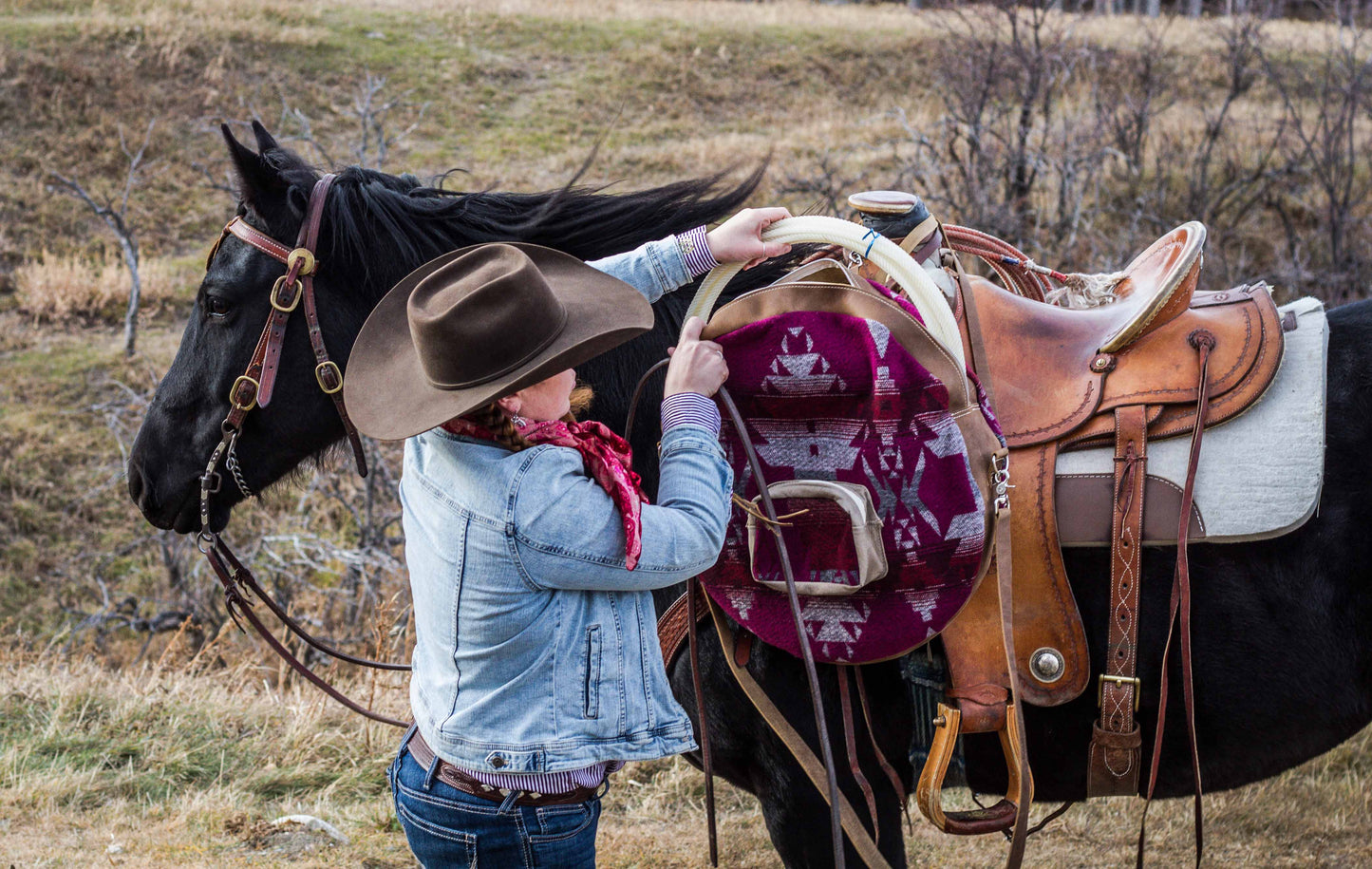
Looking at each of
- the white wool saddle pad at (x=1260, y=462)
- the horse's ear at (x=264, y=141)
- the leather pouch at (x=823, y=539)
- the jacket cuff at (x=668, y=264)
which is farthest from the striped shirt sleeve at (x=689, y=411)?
the horse's ear at (x=264, y=141)

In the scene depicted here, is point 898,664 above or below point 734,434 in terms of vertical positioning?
below

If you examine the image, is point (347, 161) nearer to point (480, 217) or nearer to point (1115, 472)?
point (480, 217)

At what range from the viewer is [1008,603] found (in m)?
1.94

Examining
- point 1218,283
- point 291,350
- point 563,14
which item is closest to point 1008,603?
point 291,350

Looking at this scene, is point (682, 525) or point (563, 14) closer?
point (682, 525)

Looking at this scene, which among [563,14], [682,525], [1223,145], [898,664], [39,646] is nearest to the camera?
[682,525]

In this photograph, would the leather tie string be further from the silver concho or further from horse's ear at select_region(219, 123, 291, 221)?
horse's ear at select_region(219, 123, 291, 221)

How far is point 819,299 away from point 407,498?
0.82 metres

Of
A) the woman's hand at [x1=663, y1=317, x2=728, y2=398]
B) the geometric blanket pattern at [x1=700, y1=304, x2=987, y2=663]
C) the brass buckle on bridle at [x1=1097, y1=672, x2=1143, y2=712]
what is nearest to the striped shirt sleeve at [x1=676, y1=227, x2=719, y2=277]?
the geometric blanket pattern at [x1=700, y1=304, x2=987, y2=663]

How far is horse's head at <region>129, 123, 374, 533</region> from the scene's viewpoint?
7.20 feet

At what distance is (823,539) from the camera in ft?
6.62

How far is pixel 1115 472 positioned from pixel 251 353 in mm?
1767

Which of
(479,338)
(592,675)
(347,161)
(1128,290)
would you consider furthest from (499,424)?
(347,161)

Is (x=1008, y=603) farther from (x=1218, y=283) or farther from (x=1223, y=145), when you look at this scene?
(x=1223, y=145)
